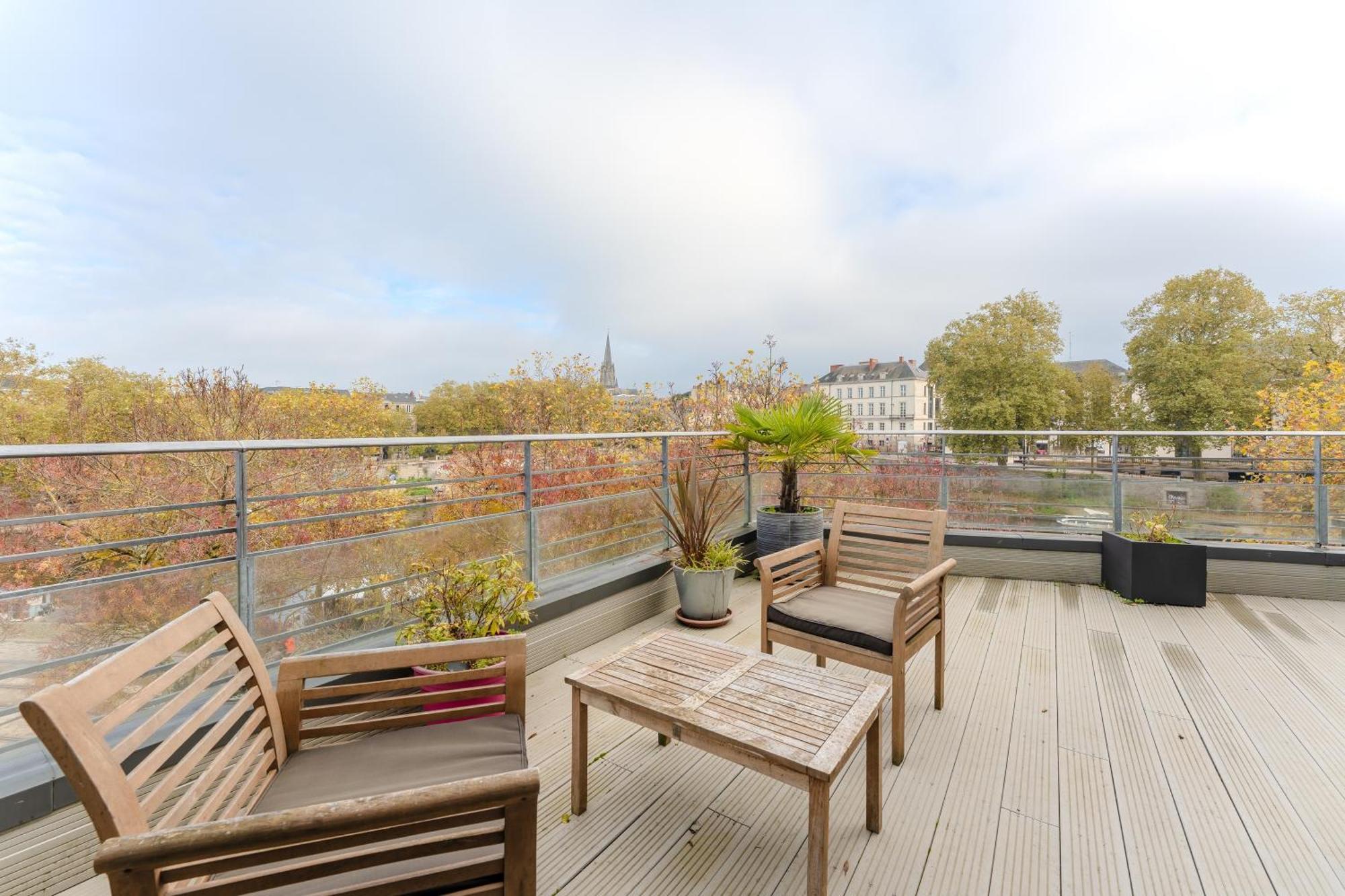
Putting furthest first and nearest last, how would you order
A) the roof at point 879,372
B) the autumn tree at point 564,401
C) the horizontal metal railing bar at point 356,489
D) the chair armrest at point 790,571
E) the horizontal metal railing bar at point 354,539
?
the roof at point 879,372
the autumn tree at point 564,401
the chair armrest at point 790,571
the horizontal metal railing bar at point 354,539
the horizontal metal railing bar at point 356,489

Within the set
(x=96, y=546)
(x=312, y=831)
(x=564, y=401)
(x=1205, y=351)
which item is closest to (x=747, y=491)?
(x=96, y=546)

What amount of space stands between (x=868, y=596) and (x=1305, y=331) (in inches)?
1028

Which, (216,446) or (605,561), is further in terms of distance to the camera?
(605,561)

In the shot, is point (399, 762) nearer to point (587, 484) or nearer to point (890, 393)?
point (587, 484)

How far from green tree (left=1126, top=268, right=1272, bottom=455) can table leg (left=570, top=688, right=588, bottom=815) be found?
84.8 ft

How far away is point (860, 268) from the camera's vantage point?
16688 millimetres

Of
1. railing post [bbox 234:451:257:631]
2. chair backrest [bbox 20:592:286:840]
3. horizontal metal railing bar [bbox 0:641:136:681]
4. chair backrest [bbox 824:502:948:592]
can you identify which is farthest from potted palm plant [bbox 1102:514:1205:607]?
horizontal metal railing bar [bbox 0:641:136:681]

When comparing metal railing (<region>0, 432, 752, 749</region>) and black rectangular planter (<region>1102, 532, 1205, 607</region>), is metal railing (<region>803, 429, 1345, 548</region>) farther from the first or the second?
metal railing (<region>0, 432, 752, 749</region>)

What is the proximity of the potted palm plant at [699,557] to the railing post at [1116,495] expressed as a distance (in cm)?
320

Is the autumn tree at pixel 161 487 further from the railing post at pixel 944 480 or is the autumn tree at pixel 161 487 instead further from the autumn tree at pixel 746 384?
the autumn tree at pixel 746 384

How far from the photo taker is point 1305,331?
18531mm

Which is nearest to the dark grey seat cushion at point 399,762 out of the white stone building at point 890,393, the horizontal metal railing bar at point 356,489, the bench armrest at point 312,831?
the bench armrest at point 312,831

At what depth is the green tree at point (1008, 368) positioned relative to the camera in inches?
937

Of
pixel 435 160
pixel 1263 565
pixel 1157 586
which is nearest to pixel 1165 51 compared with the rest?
pixel 1263 565
